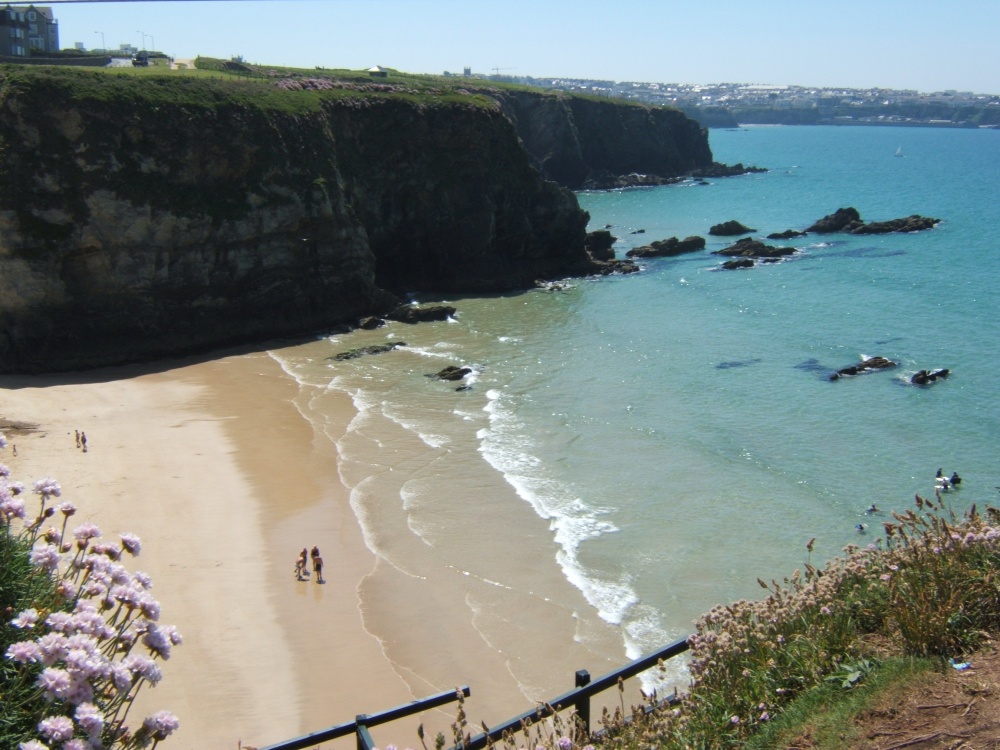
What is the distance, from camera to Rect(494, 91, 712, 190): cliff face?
95.9 metres

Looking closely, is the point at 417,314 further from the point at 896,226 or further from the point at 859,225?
the point at 896,226

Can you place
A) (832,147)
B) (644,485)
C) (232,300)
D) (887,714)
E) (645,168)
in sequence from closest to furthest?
(887,714) < (644,485) < (232,300) < (645,168) < (832,147)

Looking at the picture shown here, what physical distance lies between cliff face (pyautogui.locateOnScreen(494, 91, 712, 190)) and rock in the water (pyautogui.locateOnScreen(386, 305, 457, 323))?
53.2m

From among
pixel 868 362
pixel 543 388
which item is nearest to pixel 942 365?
pixel 868 362

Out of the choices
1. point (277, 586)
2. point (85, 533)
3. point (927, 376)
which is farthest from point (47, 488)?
point (927, 376)

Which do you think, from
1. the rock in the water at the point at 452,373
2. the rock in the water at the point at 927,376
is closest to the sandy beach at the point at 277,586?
the rock in the water at the point at 452,373

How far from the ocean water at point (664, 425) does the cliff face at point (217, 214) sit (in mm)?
3836

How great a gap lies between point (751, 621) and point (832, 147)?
189m

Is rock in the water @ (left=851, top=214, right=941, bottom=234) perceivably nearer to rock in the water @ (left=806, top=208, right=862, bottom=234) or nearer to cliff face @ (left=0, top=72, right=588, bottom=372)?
rock in the water @ (left=806, top=208, right=862, bottom=234)

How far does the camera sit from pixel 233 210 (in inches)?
1508

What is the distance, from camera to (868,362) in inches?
1361

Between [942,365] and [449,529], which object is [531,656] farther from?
[942,365]

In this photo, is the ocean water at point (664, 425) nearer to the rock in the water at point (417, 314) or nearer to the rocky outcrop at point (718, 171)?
the rock in the water at point (417, 314)

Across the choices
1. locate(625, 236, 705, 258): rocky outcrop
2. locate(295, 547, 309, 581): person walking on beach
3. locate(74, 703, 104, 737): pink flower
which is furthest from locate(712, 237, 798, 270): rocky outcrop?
locate(74, 703, 104, 737): pink flower
